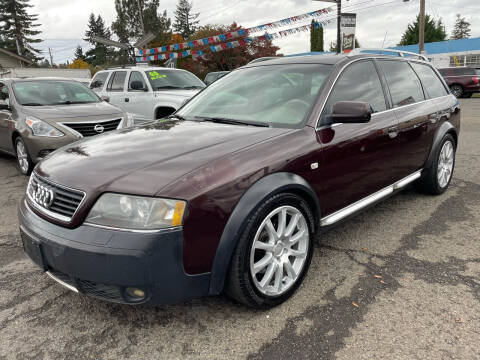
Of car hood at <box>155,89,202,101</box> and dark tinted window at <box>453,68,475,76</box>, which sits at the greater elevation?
dark tinted window at <box>453,68,475,76</box>

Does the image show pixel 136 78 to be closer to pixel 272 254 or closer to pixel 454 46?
pixel 272 254

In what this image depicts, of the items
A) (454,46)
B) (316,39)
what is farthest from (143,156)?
(316,39)

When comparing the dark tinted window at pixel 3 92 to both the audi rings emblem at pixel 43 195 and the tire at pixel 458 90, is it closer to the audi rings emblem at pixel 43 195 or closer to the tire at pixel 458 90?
the audi rings emblem at pixel 43 195

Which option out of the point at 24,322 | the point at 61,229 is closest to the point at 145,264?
the point at 61,229

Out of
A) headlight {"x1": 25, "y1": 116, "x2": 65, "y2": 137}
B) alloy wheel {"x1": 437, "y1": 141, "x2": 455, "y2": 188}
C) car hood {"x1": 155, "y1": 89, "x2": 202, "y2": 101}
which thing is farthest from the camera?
car hood {"x1": 155, "y1": 89, "x2": 202, "y2": 101}

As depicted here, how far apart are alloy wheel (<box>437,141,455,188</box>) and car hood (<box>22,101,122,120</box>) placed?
15.7 feet

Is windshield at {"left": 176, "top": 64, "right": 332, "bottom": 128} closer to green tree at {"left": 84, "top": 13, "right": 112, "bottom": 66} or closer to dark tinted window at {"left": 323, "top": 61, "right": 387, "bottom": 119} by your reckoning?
dark tinted window at {"left": 323, "top": 61, "right": 387, "bottom": 119}

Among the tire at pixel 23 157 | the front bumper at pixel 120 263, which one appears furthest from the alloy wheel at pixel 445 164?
the tire at pixel 23 157

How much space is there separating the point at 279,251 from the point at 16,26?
217 feet

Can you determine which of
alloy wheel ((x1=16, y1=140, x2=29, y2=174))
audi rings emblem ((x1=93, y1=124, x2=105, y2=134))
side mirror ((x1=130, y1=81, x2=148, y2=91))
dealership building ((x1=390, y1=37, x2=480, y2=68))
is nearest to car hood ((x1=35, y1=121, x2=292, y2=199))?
audi rings emblem ((x1=93, y1=124, x2=105, y2=134))

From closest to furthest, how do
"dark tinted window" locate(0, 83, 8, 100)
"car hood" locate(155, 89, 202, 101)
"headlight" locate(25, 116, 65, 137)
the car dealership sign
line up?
"headlight" locate(25, 116, 65, 137) < "dark tinted window" locate(0, 83, 8, 100) < "car hood" locate(155, 89, 202, 101) < the car dealership sign

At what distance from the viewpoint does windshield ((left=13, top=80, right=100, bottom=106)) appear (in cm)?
619

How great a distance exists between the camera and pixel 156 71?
855 centimetres

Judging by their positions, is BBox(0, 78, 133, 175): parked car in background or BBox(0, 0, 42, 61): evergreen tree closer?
BBox(0, 78, 133, 175): parked car in background
